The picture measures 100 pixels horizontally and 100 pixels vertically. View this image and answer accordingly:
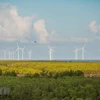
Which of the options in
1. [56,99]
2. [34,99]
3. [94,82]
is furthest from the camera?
[94,82]

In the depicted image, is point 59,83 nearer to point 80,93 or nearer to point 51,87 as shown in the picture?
point 51,87

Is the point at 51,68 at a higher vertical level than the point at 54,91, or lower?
higher

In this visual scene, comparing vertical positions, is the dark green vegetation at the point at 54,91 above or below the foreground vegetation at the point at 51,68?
below

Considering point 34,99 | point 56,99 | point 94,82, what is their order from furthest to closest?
point 94,82, point 34,99, point 56,99

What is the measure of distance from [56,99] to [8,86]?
423 centimetres

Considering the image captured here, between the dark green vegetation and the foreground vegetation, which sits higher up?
the foreground vegetation

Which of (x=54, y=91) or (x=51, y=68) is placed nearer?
(x=54, y=91)

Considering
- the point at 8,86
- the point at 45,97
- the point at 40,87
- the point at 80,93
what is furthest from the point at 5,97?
the point at 80,93

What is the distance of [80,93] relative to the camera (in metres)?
16.1

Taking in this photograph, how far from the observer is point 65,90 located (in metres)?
16.9

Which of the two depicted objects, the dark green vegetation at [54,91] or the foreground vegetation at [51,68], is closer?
the dark green vegetation at [54,91]

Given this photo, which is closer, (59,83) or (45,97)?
(45,97)

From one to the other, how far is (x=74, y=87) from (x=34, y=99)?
207 cm

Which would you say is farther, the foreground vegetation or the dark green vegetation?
the foreground vegetation
